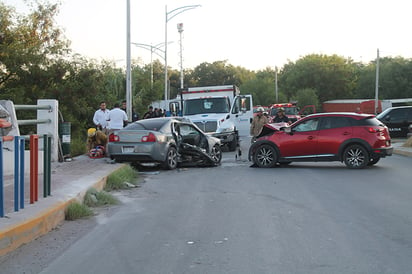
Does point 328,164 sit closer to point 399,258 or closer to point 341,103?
point 399,258

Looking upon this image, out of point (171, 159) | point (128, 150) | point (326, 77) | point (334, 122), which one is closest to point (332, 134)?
point (334, 122)

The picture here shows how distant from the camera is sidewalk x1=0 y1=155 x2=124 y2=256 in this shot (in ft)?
21.7

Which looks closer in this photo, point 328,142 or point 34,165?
point 34,165

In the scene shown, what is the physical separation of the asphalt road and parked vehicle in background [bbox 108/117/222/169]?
2.54 m

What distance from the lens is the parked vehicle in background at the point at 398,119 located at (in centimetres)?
2722

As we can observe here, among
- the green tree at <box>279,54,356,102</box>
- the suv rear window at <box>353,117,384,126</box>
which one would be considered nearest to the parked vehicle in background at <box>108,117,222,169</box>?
the suv rear window at <box>353,117,384,126</box>

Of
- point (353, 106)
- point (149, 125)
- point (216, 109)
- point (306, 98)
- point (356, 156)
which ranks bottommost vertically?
point (356, 156)

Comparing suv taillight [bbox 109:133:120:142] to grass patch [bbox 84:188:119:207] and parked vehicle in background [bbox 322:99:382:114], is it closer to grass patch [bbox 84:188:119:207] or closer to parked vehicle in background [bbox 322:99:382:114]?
grass patch [bbox 84:188:119:207]

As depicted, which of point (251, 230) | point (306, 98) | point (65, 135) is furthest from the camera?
point (306, 98)

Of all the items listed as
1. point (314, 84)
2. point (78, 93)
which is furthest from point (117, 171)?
point (314, 84)

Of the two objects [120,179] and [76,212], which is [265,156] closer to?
[120,179]

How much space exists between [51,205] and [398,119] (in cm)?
2275

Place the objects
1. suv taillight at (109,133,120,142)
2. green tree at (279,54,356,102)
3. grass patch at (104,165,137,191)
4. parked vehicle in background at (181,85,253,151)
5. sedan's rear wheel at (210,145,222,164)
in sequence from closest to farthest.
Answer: grass patch at (104,165,137,191)
suv taillight at (109,133,120,142)
sedan's rear wheel at (210,145,222,164)
parked vehicle in background at (181,85,253,151)
green tree at (279,54,356,102)

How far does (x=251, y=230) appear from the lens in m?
7.42
